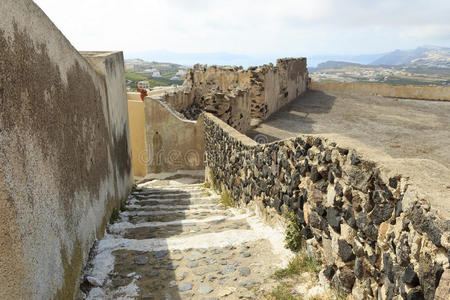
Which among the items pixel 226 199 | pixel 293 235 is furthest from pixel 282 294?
pixel 226 199

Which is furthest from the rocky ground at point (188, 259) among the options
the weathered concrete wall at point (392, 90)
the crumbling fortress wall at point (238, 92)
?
the weathered concrete wall at point (392, 90)

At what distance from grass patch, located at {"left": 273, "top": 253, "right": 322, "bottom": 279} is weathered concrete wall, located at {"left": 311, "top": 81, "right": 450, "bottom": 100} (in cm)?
1525

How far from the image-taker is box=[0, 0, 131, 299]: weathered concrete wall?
194cm

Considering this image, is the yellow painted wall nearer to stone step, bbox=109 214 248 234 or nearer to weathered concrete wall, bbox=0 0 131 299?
stone step, bbox=109 214 248 234

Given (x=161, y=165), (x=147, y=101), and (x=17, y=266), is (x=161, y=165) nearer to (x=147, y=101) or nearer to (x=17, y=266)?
(x=147, y=101)

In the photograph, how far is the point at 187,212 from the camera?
610 centimetres

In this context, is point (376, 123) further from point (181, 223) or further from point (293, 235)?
point (293, 235)

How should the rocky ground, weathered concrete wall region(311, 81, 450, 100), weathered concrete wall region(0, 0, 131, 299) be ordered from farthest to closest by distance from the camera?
weathered concrete wall region(311, 81, 450, 100) → the rocky ground → weathered concrete wall region(0, 0, 131, 299)

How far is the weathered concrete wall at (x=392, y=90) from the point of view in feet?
50.8

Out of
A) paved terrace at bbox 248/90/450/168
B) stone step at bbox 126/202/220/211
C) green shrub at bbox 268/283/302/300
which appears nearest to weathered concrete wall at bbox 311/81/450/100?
paved terrace at bbox 248/90/450/168

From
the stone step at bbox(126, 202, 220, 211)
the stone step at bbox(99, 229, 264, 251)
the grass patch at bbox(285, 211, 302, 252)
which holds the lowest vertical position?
the stone step at bbox(126, 202, 220, 211)

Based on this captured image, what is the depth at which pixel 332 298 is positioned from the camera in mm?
2709

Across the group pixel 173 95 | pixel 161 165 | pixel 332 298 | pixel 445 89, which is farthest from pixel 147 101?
pixel 445 89

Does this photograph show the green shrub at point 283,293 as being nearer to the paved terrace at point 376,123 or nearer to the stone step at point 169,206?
the stone step at point 169,206
